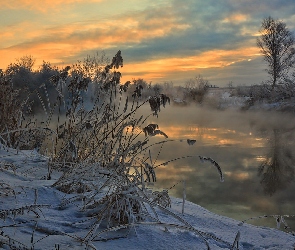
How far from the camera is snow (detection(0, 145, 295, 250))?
181 centimetres

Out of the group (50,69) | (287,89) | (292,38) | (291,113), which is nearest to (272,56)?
(292,38)

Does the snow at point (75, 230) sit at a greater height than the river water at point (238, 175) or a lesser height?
greater

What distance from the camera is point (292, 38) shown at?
3041 cm

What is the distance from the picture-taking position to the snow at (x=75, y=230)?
5.92 ft

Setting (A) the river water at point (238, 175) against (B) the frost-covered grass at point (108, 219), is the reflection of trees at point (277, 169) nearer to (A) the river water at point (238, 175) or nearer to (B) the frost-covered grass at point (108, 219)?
(A) the river water at point (238, 175)

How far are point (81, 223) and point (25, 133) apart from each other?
13.3 feet

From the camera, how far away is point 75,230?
2.05 m

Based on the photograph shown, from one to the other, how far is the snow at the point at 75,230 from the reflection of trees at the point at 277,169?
5172mm

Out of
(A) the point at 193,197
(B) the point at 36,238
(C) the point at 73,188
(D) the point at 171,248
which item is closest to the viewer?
(B) the point at 36,238

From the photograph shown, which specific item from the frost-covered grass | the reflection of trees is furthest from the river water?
the frost-covered grass

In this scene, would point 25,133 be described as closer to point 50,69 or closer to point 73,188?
point 73,188

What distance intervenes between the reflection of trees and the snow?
5.17 meters

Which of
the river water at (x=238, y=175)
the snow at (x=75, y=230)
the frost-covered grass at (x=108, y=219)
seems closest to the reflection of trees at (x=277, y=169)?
the river water at (x=238, y=175)

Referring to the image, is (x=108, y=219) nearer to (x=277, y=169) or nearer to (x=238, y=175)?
(x=238, y=175)
